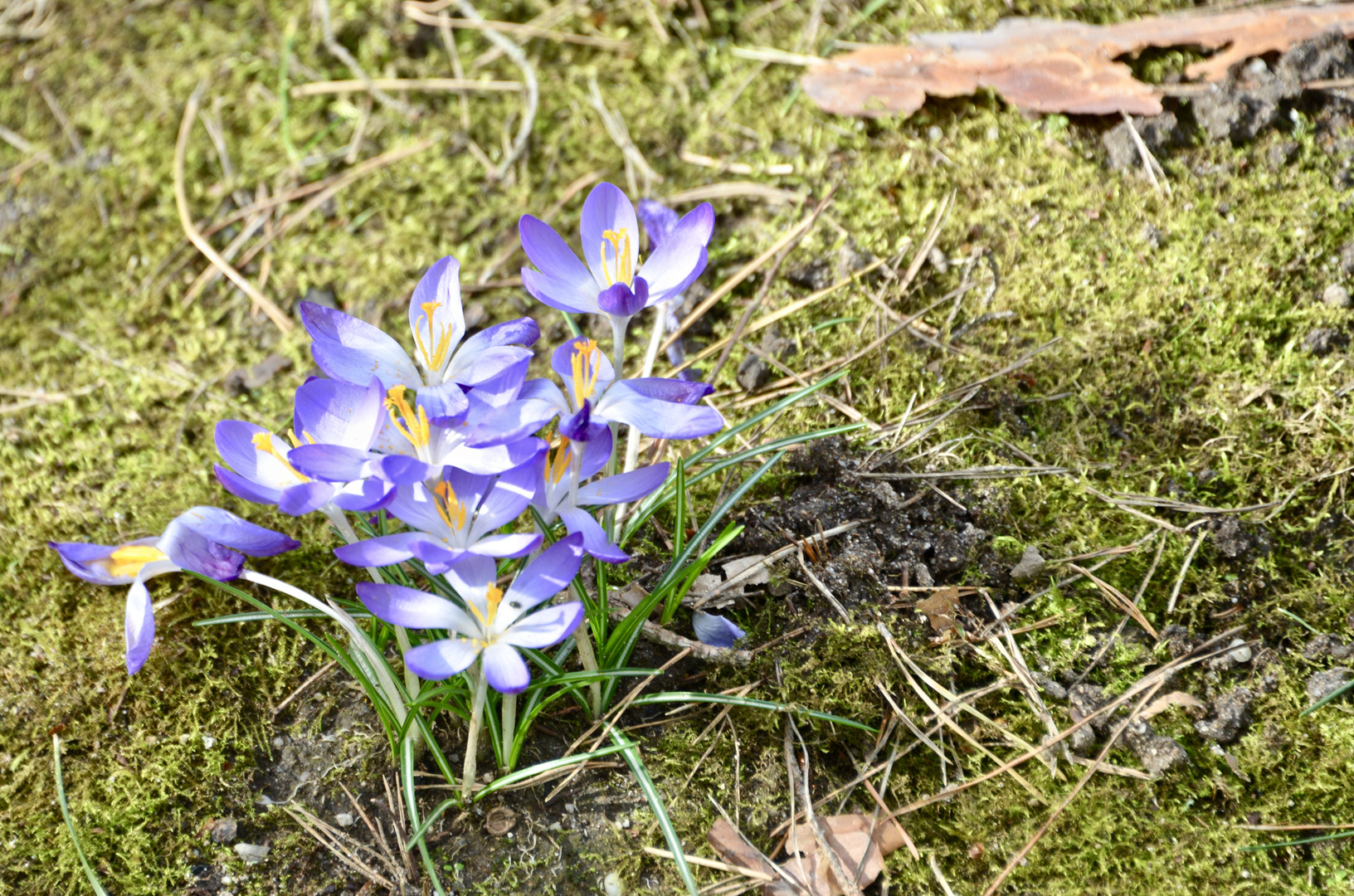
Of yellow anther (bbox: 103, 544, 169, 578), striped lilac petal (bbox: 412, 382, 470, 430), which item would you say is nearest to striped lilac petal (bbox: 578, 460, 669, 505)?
striped lilac petal (bbox: 412, 382, 470, 430)

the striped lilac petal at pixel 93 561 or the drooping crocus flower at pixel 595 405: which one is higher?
the drooping crocus flower at pixel 595 405

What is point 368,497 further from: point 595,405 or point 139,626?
point 139,626

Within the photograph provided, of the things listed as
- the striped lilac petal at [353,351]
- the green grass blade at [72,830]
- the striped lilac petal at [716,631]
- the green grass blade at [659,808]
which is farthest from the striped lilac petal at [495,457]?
the green grass blade at [72,830]

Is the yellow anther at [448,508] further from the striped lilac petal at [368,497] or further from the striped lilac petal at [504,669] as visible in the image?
the striped lilac petal at [504,669]

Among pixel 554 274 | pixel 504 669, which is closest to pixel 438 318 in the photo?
pixel 554 274

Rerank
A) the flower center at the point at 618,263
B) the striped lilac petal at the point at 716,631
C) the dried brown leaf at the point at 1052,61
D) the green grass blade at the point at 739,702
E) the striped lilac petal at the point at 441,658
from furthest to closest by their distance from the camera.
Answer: the dried brown leaf at the point at 1052,61, the striped lilac petal at the point at 716,631, the green grass blade at the point at 739,702, the flower center at the point at 618,263, the striped lilac petal at the point at 441,658

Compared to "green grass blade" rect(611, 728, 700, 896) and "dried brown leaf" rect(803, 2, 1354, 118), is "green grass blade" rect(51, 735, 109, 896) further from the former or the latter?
"dried brown leaf" rect(803, 2, 1354, 118)

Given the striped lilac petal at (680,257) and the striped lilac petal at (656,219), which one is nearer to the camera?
the striped lilac petal at (680,257)
